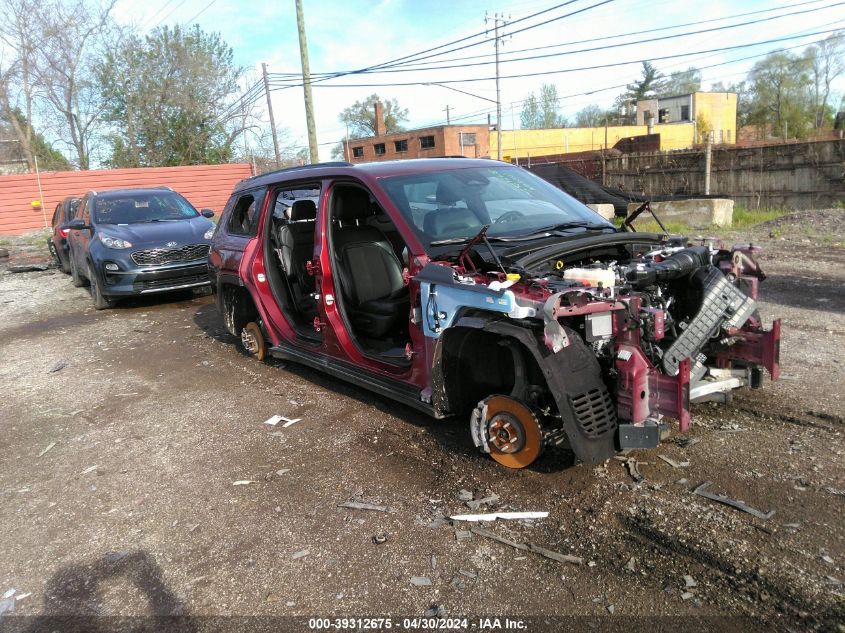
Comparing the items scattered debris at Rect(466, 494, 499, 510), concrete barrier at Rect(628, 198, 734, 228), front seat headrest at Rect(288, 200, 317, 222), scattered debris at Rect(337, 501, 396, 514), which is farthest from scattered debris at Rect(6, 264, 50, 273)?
scattered debris at Rect(466, 494, 499, 510)

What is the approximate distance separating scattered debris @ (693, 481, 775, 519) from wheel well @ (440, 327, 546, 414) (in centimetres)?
114

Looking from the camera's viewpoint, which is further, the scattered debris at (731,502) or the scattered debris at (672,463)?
the scattered debris at (672,463)

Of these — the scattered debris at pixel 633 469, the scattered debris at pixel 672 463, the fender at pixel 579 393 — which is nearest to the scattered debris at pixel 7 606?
the fender at pixel 579 393

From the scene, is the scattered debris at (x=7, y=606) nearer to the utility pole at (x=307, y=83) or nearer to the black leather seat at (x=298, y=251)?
the black leather seat at (x=298, y=251)

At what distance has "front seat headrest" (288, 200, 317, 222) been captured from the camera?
5.83 metres

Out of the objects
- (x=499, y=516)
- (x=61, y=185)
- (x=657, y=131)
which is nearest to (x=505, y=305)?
(x=499, y=516)

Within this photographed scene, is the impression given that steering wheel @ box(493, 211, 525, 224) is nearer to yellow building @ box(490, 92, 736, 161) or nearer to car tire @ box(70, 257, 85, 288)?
car tire @ box(70, 257, 85, 288)

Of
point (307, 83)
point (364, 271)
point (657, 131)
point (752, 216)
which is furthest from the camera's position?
point (657, 131)

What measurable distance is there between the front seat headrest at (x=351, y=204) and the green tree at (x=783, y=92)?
5657 centimetres

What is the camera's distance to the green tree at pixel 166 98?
102ft

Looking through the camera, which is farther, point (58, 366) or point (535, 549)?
point (58, 366)

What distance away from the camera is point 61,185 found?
23.3 meters

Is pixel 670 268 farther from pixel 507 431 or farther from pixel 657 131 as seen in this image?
pixel 657 131

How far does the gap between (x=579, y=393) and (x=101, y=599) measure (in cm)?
249
